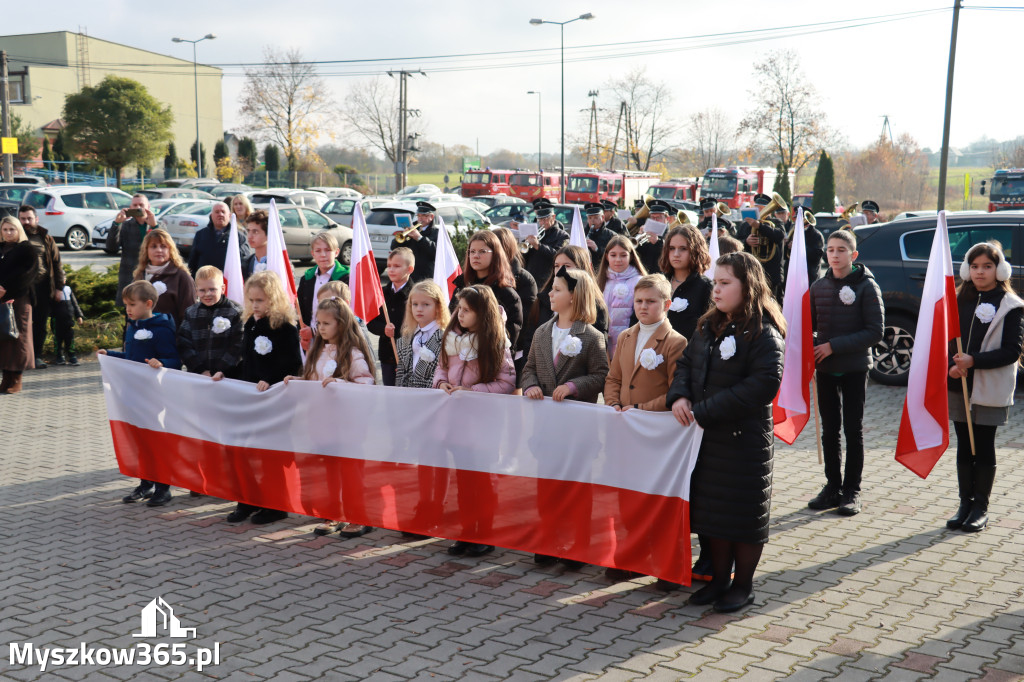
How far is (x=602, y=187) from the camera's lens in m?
46.4

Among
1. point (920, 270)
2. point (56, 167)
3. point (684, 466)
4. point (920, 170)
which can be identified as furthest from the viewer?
point (920, 170)

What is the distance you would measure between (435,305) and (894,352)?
6.77 meters

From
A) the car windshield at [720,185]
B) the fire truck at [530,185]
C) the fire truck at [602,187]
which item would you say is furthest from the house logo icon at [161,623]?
the fire truck at [530,185]

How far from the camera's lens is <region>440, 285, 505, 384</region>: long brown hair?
222 inches

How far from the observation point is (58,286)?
1120 centimetres

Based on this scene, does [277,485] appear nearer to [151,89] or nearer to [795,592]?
[795,592]

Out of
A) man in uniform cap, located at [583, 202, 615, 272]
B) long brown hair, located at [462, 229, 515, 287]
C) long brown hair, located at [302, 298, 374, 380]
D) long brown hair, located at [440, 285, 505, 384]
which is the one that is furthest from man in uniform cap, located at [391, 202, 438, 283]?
long brown hair, located at [440, 285, 505, 384]

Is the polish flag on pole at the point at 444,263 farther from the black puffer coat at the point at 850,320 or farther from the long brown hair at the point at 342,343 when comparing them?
the black puffer coat at the point at 850,320

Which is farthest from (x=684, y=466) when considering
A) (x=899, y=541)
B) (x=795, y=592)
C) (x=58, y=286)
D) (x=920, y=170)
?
(x=920, y=170)

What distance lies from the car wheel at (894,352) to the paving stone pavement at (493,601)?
3.61 metres

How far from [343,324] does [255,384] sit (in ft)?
2.64

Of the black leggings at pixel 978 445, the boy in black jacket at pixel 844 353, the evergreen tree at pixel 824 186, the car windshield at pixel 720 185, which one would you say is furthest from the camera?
the evergreen tree at pixel 824 186

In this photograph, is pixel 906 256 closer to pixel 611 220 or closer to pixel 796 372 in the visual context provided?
pixel 796 372

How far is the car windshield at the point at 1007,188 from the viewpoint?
102 feet
